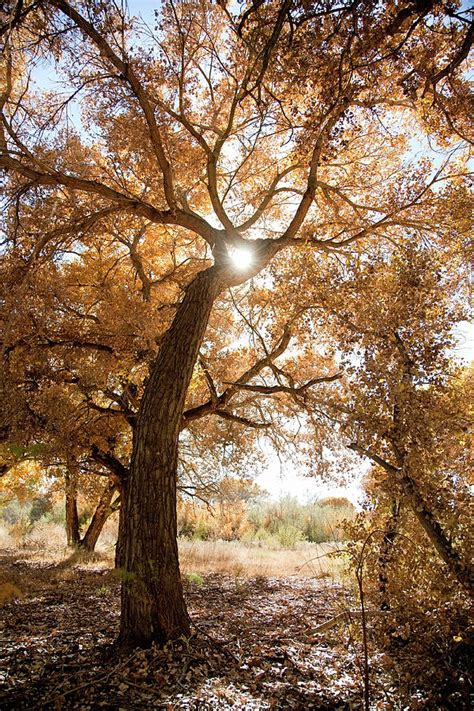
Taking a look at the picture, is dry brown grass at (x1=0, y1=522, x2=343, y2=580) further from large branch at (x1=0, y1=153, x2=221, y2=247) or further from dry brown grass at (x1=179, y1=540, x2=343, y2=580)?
large branch at (x1=0, y1=153, x2=221, y2=247)

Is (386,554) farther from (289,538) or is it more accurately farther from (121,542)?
(289,538)

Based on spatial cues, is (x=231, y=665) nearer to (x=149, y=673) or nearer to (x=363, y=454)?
(x=149, y=673)

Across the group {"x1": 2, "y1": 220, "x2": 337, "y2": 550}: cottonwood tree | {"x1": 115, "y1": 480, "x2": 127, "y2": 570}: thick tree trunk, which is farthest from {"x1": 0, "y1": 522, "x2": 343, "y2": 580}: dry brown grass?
{"x1": 115, "y1": 480, "x2": 127, "y2": 570}: thick tree trunk

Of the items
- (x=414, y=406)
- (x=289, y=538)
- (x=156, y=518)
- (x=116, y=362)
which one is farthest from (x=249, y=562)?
(x=414, y=406)

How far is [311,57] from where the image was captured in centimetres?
352

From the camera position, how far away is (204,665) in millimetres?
3389

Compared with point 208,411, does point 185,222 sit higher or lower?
higher

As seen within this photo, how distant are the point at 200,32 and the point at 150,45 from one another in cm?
77

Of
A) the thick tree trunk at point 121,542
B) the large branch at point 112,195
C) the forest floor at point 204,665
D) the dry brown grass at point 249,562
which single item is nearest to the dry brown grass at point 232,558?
the dry brown grass at point 249,562

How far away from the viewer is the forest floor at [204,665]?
9.14 ft

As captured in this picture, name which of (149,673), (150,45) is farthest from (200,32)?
(149,673)

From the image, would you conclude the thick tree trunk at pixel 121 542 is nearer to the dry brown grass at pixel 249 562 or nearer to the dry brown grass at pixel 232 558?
the dry brown grass at pixel 232 558

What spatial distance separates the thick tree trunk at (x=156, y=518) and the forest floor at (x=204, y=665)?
0.22 meters

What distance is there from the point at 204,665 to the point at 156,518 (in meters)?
1.18
